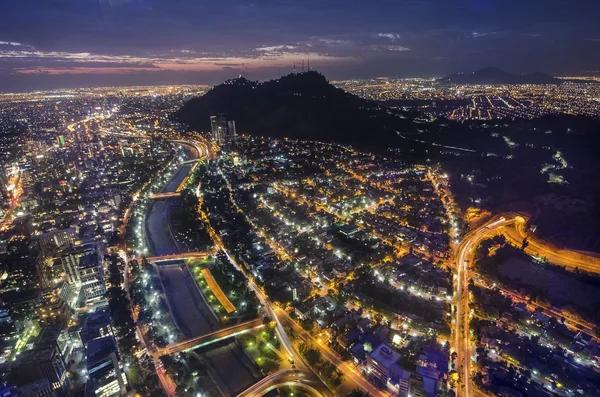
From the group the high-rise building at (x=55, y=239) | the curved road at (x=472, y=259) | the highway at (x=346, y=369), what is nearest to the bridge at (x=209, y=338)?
the highway at (x=346, y=369)

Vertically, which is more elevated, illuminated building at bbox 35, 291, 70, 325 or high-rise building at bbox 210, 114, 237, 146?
high-rise building at bbox 210, 114, 237, 146

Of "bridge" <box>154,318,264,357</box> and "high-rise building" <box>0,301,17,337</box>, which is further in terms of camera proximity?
"high-rise building" <box>0,301,17,337</box>

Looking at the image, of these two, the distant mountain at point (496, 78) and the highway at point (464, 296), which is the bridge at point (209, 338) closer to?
the highway at point (464, 296)

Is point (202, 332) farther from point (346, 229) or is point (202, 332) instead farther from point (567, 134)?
point (567, 134)

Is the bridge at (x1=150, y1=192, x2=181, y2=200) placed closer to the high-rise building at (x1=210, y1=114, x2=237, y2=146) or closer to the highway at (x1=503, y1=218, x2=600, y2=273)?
the high-rise building at (x1=210, y1=114, x2=237, y2=146)

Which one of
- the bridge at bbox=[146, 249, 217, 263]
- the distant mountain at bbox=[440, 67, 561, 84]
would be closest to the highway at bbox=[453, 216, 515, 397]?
the bridge at bbox=[146, 249, 217, 263]
